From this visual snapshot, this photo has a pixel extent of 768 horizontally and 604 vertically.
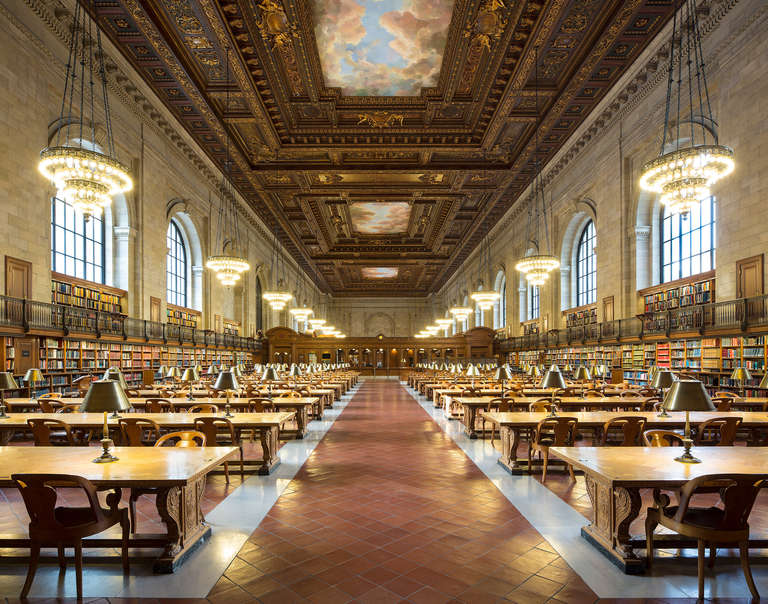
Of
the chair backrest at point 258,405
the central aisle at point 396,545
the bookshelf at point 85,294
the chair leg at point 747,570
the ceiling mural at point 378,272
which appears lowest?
the central aisle at point 396,545

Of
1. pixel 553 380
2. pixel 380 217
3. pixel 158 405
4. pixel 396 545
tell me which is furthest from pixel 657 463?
pixel 380 217

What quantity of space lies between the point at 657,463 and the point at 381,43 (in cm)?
1089

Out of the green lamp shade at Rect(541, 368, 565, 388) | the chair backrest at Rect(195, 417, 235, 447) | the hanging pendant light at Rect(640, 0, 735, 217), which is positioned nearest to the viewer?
the green lamp shade at Rect(541, 368, 565, 388)

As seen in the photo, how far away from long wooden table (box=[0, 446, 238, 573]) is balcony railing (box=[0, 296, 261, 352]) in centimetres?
669

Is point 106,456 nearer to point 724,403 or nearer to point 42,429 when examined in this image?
point 42,429

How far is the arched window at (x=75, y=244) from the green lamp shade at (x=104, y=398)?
9.89m

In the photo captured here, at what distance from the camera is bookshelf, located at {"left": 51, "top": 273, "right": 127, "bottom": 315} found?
12.3m

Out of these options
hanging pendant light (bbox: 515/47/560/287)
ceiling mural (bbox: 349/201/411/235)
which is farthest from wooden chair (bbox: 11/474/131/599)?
ceiling mural (bbox: 349/201/411/235)

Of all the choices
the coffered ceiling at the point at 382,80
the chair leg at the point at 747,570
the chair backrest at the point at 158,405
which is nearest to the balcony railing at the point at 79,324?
the chair backrest at the point at 158,405

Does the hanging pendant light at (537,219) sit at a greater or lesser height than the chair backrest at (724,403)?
greater

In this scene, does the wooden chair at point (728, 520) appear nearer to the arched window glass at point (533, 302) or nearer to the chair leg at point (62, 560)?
the chair leg at point (62, 560)

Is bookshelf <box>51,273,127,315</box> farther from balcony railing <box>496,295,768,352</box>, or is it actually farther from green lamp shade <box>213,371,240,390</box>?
balcony railing <box>496,295,768,352</box>

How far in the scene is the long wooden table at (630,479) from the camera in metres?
3.47

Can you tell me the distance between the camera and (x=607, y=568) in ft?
11.9
